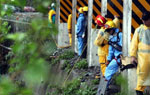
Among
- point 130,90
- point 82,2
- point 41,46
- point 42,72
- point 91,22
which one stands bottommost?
point 130,90

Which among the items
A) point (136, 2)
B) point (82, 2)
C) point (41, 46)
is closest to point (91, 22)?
point (82, 2)

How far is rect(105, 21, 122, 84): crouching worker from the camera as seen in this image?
7926 millimetres

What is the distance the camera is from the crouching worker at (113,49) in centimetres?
793

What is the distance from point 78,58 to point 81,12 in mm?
1347

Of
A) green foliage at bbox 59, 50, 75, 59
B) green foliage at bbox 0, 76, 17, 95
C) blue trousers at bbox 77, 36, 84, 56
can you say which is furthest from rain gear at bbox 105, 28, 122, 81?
green foliage at bbox 0, 76, 17, 95

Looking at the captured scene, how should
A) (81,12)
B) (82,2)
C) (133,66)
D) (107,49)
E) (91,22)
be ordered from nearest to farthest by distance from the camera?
(133,66), (107,49), (91,22), (81,12), (82,2)

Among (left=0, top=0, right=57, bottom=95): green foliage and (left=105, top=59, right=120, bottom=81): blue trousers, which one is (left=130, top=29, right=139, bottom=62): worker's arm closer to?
(left=105, top=59, right=120, bottom=81): blue trousers

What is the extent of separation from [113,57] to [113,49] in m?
0.20

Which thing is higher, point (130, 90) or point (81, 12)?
point (81, 12)

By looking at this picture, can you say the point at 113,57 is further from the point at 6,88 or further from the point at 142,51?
the point at 6,88

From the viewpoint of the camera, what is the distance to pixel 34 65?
2145mm

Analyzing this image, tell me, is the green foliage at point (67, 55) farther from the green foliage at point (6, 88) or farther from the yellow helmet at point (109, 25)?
the green foliage at point (6, 88)

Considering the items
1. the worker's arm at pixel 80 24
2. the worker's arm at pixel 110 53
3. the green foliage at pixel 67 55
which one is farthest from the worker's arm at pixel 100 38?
the green foliage at pixel 67 55

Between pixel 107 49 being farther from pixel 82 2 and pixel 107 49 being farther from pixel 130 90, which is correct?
pixel 82 2
